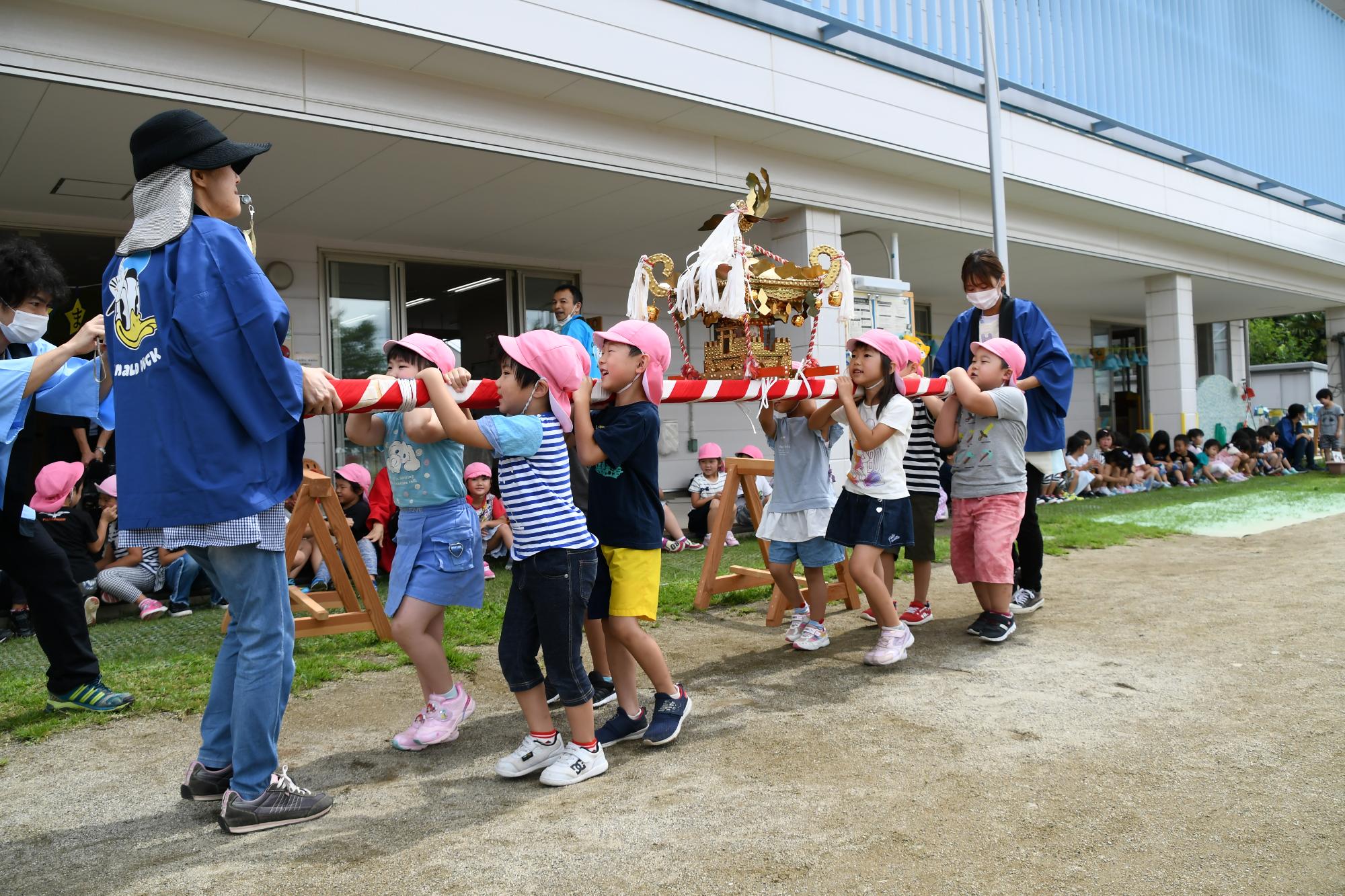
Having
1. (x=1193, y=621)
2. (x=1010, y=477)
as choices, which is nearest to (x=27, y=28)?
(x=1010, y=477)

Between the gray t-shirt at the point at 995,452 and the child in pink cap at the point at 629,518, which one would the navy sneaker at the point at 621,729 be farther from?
the gray t-shirt at the point at 995,452

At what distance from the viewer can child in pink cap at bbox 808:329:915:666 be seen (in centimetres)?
446

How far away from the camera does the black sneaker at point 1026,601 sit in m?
5.48

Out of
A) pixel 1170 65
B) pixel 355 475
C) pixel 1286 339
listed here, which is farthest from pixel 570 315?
pixel 1286 339

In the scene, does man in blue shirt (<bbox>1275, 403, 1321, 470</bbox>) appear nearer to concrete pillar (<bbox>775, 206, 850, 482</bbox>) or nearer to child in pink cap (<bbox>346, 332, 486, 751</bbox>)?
concrete pillar (<bbox>775, 206, 850, 482</bbox>)

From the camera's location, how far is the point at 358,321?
991cm

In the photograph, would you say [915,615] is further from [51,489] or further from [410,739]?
[51,489]

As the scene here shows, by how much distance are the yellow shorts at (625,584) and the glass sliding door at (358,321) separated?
6.85 m

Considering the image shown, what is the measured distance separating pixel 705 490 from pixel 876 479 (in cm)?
480

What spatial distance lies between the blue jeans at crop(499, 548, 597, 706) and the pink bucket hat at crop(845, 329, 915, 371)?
1893 millimetres

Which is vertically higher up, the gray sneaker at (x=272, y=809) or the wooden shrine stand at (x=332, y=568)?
the wooden shrine stand at (x=332, y=568)

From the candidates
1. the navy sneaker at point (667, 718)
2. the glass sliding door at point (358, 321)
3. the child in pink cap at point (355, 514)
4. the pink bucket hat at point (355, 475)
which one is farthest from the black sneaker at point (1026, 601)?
the glass sliding door at point (358, 321)

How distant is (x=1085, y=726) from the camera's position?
11.3 ft

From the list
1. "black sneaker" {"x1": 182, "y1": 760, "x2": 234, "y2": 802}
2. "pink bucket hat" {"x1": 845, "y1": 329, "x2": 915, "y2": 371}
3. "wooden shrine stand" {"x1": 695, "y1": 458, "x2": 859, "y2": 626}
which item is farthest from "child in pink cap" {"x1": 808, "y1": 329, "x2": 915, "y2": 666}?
"black sneaker" {"x1": 182, "y1": 760, "x2": 234, "y2": 802}
